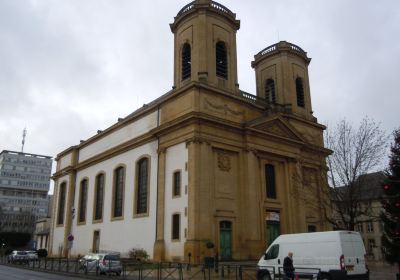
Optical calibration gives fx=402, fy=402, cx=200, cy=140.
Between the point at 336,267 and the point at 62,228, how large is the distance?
38.2 m

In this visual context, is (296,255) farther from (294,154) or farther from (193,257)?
(294,154)

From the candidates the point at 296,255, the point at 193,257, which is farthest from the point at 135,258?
the point at 296,255

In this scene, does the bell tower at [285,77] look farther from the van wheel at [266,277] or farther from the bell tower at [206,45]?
the van wheel at [266,277]

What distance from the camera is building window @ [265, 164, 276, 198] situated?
31869 millimetres

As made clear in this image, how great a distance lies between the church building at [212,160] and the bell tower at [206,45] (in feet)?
0.29

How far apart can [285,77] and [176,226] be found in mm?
18427

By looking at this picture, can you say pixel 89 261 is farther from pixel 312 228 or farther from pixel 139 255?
pixel 312 228

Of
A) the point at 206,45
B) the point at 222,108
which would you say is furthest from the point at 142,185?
the point at 206,45

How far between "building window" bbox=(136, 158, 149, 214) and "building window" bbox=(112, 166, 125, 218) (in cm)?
310

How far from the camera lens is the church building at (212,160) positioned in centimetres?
2758

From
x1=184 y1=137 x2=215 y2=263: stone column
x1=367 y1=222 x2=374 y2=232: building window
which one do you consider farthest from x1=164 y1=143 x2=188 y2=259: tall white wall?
x1=367 y1=222 x2=374 y2=232: building window

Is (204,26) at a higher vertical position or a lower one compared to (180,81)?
higher

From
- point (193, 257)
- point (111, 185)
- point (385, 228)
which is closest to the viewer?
point (385, 228)

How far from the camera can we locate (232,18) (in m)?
33.6
